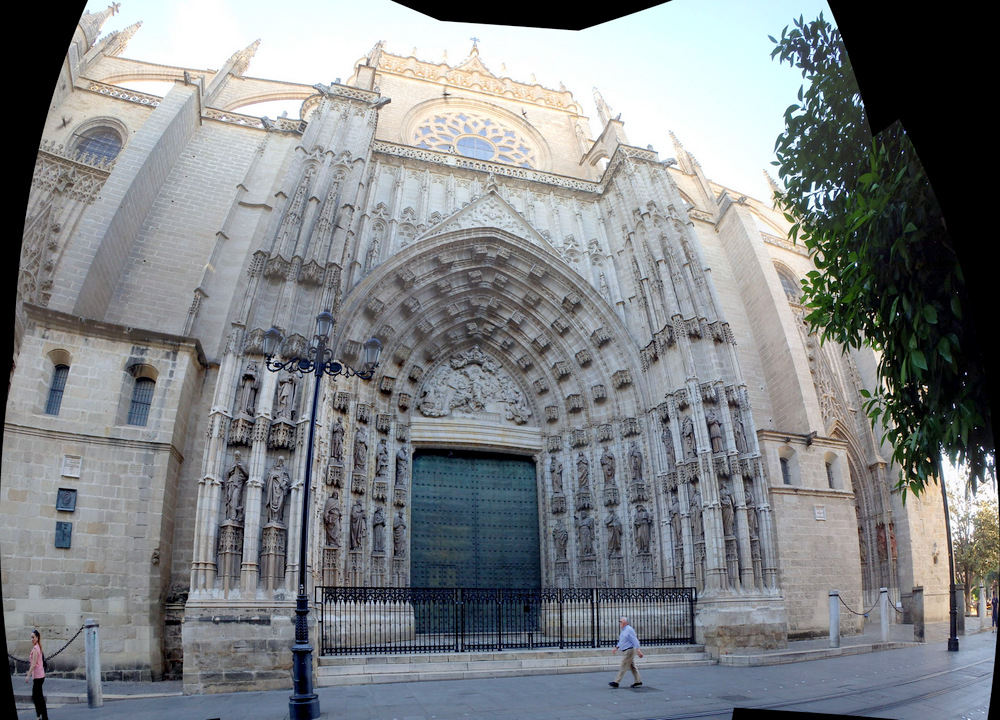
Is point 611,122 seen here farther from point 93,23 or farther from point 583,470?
point 93,23

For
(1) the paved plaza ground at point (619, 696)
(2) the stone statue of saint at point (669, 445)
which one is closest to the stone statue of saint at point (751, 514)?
→ (2) the stone statue of saint at point (669, 445)

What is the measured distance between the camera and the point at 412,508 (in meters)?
15.2

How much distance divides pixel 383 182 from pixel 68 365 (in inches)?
360

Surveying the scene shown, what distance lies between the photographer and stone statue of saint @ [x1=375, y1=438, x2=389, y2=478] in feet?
48.2

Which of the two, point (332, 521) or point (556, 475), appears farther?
point (556, 475)

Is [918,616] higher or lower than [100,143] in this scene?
lower

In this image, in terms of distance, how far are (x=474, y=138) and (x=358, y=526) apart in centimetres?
1565

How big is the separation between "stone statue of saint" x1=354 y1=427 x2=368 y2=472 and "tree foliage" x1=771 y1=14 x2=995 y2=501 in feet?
32.4

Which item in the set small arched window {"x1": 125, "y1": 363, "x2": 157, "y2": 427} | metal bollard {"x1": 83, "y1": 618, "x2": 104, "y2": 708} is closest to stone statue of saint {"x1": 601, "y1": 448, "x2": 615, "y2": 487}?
small arched window {"x1": 125, "y1": 363, "x2": 157, "y2": 427}

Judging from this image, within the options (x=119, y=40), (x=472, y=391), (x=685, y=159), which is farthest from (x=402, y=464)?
(x=119, y=40)

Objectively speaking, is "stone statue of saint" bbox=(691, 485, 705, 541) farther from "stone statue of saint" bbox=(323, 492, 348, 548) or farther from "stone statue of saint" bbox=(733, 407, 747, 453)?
"stone statue of saint" bbox=(323, 492, 348, 548)

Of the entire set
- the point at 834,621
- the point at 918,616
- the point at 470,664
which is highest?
the point at 834,621

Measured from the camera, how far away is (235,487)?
11.1 meters

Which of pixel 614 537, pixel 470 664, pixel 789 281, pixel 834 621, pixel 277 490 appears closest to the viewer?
pixel 470 664
